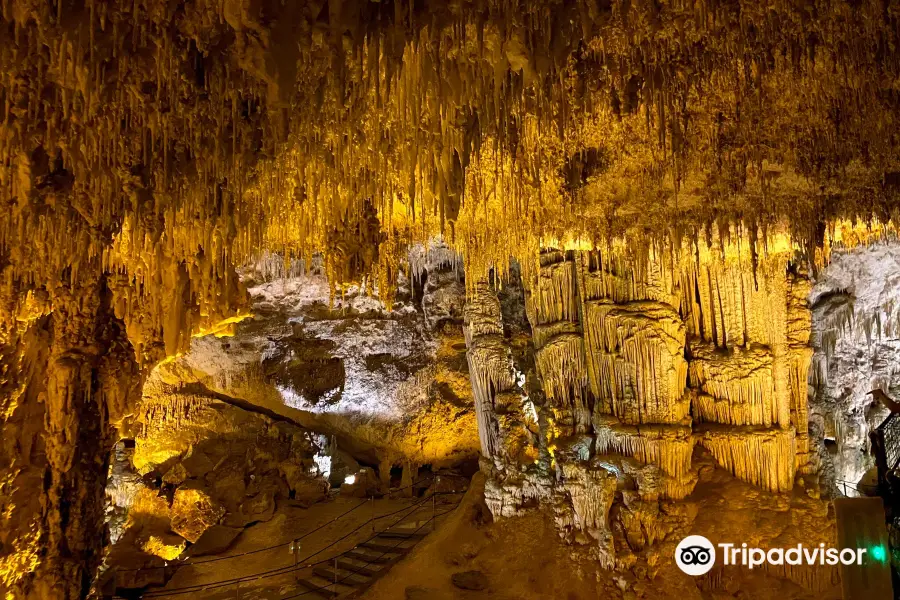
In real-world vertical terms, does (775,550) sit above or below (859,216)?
below

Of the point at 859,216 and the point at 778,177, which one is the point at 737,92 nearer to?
the point at 778,177

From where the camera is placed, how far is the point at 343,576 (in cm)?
1022

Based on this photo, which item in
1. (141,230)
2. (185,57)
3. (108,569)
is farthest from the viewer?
(108,569)

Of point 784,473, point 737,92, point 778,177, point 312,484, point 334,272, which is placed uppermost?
point 737,92

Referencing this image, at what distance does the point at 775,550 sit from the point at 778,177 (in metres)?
5.04

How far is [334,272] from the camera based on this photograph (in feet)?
24.8

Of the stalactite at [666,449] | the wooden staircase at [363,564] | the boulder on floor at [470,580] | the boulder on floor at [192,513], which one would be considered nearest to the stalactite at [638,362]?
the stalactite at [666,449]

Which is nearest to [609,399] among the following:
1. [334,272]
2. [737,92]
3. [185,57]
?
[334,272]

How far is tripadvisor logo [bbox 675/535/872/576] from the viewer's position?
8094mm

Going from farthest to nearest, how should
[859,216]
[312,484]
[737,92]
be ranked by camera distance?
[312,484] → [859,216] → [737,92]

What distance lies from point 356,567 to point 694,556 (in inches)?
219

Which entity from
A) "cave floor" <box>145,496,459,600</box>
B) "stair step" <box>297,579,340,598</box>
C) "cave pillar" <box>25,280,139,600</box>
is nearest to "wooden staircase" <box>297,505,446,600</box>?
"stair step" <box>297,579,340,598</box>

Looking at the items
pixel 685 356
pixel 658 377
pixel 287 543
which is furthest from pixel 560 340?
pixel 287 543

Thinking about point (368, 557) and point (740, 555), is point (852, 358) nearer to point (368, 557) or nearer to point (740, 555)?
point (740, 555)
